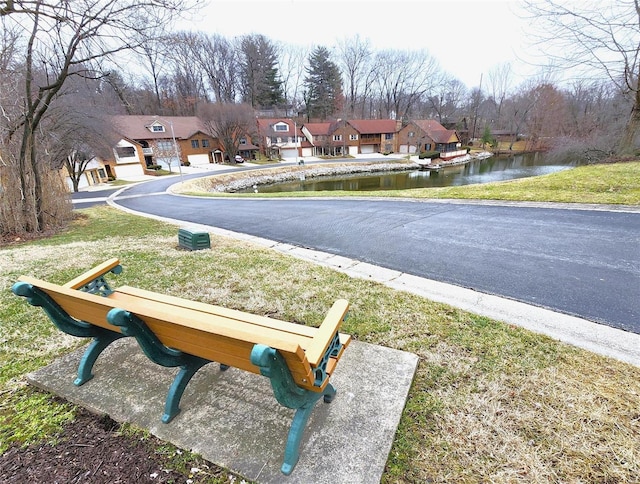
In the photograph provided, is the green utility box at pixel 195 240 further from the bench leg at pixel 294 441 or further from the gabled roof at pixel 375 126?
the gabled roof at pixel 375 126

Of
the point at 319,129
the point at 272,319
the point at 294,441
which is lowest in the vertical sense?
the point at 294,441

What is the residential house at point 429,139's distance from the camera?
157 feet

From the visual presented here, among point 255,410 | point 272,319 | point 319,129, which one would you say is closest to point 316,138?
point 319,129

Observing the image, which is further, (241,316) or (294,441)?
(241,316)

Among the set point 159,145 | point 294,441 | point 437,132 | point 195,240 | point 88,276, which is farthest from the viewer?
point 437,132

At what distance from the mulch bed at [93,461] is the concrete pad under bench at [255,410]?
122mm

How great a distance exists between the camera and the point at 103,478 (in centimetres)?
182

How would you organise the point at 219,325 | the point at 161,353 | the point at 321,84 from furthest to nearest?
the point at 321,84, the point at 161,353, the point at 219,325

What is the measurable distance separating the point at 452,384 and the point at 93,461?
264 cm

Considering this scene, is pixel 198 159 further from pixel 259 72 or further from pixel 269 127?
pixel 259 72

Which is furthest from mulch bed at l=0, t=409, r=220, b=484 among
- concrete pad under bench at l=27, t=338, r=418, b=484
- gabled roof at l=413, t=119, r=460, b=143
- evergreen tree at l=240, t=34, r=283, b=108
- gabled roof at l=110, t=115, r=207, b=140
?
evergreen tree at l=240, t=34, r=283, b=108

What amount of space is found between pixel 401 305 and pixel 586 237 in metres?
5.24

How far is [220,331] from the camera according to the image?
159 centimetres

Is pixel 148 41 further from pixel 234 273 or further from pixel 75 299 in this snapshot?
pixel 75 299
